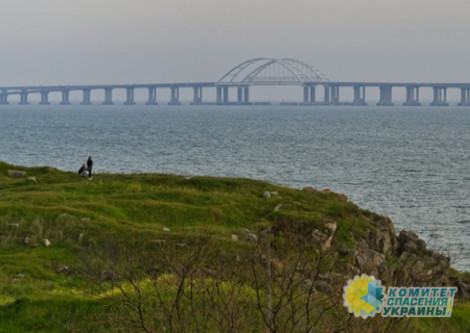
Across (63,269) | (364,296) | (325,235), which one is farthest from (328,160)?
(364,296)

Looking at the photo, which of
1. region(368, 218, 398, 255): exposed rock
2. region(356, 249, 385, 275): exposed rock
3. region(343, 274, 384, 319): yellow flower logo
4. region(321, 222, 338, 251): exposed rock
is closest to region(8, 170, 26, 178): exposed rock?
region(321, 222, 338, 251): exposed rock

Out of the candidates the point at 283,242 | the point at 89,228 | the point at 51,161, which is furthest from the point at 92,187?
the point at 51,161

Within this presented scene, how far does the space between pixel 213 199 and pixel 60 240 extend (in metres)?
5.43

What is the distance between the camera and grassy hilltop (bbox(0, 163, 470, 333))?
1169 cm

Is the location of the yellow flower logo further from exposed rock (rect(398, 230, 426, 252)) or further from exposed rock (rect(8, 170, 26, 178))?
exposed rock (rect(8, 170, 26, 178))

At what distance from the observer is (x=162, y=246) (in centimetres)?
1523

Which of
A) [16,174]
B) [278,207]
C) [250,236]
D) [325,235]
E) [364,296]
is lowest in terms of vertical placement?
[325,235]

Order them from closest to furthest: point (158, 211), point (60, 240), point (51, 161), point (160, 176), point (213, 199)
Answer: point (60, 240) → point (158, 211) → point (213, 199) → point (160, 176) → point (51, 161)

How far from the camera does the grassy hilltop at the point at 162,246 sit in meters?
11.7

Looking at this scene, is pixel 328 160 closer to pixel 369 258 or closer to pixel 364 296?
pixel 369 258

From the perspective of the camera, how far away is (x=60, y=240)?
1745 centimetres

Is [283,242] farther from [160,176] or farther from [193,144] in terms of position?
[193,144]

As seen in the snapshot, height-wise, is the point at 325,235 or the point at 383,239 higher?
the point at 325,235

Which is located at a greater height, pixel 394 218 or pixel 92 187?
pixel 92 187
